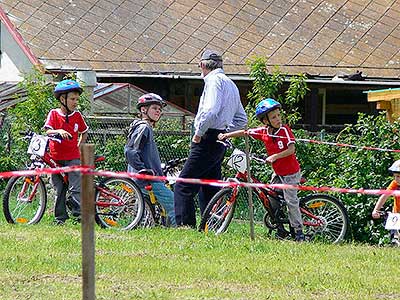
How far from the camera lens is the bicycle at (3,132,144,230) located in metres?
11.1

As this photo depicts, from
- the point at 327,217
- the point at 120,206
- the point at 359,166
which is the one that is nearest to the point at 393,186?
the point at 327,217

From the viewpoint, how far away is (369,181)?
1250cm

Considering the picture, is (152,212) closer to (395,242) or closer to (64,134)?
(64,134)

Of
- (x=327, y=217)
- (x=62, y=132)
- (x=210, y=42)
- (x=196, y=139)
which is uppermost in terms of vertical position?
(x=210, y=42)

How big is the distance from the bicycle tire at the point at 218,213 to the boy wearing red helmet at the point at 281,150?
1.86 ft

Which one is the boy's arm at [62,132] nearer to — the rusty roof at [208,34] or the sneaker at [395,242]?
the sneaker at [395,242]

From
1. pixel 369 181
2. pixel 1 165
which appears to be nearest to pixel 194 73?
pixel 1 165

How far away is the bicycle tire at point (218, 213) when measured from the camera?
10.8 metres

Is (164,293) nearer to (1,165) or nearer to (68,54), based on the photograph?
(1,165)

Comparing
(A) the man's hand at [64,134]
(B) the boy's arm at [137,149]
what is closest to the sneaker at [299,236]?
(B) the boy's arm at [137,149]

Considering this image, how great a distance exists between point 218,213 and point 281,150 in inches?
36.6

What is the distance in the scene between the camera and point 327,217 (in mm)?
10898

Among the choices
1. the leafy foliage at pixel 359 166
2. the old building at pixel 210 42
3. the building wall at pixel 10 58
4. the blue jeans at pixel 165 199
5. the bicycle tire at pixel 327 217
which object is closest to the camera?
the bicycle tire at pixel 327 217

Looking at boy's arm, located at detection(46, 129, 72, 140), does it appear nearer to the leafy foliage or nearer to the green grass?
the green grass
